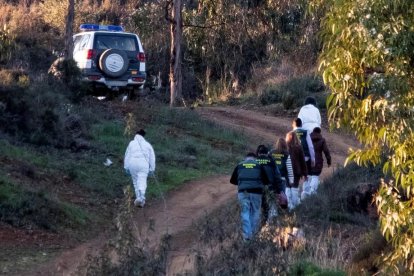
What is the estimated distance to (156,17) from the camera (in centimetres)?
3822

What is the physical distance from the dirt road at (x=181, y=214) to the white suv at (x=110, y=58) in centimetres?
296

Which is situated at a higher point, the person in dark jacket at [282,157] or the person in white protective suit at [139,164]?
the person in dark jacket at [282,157]

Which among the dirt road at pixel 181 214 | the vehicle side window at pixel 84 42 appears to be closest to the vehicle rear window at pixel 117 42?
the vehicle side window at pixel 84 42

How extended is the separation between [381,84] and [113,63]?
19276 mm

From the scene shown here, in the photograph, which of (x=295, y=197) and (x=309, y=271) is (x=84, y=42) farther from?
(x=309, y=271)

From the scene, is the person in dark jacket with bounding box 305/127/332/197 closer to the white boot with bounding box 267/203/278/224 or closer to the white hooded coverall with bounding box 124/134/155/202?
the white hooded coverall with bounding box 124/134/155/202

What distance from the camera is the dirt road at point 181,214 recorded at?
36.9 ft

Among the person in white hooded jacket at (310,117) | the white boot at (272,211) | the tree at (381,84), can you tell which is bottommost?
the white boot at (272,211)

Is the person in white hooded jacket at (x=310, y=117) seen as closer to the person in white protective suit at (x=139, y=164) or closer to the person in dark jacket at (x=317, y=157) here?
the person in dark jacket at (x=317, y=157)

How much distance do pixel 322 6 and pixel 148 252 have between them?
2.74 m

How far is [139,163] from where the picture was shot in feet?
51.6

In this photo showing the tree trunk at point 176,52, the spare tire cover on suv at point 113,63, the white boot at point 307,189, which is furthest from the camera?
the tree trunk at point 176,52

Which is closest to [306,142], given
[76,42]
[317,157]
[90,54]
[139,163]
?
[317,157]

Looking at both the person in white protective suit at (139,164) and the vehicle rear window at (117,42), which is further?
the vehicle rear window at (117,42)
